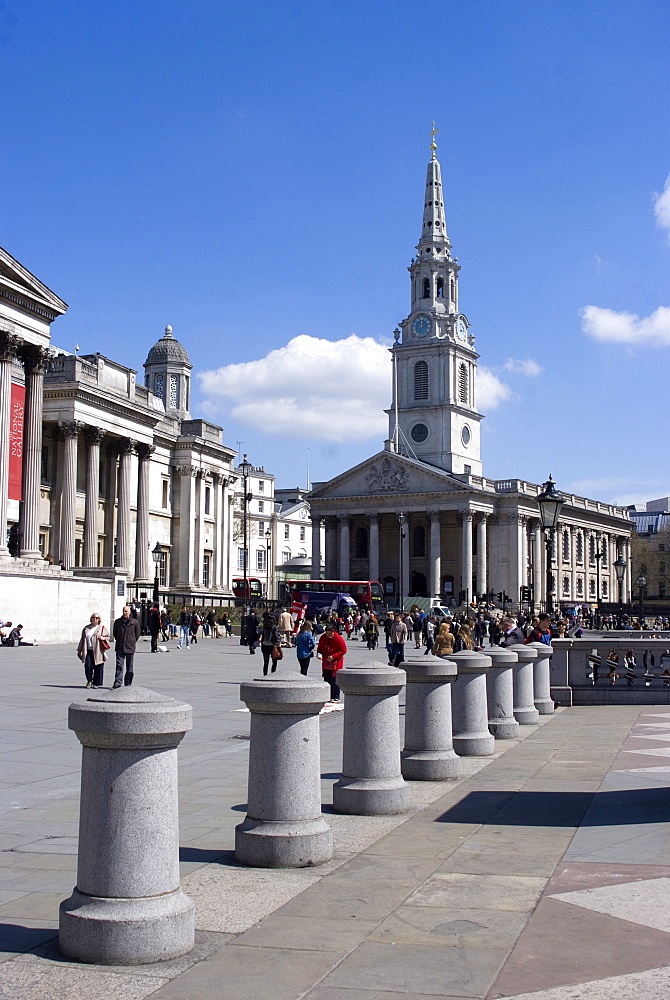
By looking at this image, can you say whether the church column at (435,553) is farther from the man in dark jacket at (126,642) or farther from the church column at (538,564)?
the man in dark jacket at (126,642)

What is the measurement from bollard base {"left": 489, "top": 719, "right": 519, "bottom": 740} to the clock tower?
318 ft

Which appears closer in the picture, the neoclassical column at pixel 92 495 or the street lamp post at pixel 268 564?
the neoclassical column at pixel 92 495

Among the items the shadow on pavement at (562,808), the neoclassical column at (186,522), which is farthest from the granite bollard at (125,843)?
the neoclassical column at (186,522)

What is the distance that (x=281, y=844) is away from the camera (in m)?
7.37

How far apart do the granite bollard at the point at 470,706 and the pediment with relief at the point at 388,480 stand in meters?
91.4

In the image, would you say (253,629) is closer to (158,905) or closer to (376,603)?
(158,905)

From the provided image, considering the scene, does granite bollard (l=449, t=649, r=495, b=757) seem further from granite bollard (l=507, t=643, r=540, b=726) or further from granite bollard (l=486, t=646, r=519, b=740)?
granite bollard (l=507, t=643, r=540, b=726)

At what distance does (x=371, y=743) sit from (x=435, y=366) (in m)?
106

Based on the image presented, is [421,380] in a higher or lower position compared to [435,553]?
higher

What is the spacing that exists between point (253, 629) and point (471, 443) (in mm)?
79819

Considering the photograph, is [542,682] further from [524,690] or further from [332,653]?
[332,653]

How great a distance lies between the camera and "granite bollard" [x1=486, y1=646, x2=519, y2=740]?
14938mm

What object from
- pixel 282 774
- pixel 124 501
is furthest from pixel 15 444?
pixel 282 774

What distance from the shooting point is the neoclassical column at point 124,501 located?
210ft
